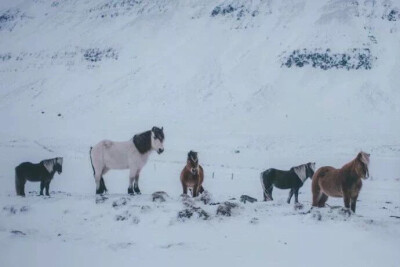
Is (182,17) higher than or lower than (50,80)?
higher

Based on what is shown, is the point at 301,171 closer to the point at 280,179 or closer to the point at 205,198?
the point at 280,179

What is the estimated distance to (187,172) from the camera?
38.7 ft

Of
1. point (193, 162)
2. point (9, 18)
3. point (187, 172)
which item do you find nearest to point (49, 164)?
point (187, 172)

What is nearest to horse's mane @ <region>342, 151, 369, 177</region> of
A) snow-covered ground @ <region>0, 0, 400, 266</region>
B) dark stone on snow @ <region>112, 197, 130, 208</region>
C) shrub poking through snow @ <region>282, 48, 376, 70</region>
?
snow-covered ground @ <region>0, 0, 400, 266</region>

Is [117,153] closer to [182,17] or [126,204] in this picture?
[126,204]

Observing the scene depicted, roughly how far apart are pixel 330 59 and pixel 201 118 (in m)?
26.2

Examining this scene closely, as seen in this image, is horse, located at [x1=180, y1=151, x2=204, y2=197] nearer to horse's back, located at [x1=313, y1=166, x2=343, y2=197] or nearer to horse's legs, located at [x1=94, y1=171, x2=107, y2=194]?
horse's legs, located at [x1=94, y1=171, x2=107, y2=194]

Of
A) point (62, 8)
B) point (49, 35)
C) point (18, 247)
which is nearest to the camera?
point (18, 247)

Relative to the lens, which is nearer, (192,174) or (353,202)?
(353,202)

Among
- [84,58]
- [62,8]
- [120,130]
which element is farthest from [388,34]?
[62,8]

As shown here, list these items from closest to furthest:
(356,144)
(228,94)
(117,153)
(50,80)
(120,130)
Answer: (117,153) < (356,144) < (120,130) < (228,94) < (50,80)

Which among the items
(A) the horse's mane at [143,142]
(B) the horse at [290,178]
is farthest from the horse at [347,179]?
(A) the horse's mane at [143,142]

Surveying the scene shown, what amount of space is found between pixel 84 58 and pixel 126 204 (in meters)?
92.2

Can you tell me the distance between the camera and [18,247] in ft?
27.6
